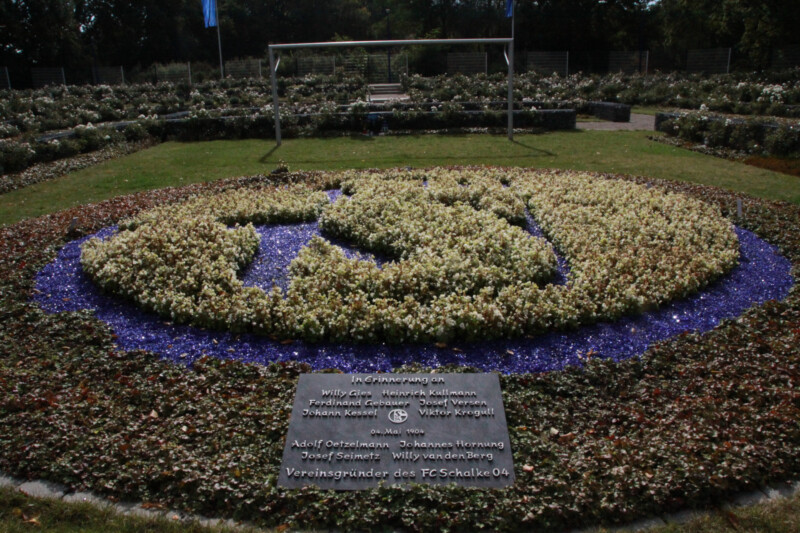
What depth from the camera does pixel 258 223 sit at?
8938 mm

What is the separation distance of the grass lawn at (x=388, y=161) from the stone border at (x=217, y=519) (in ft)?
25.1

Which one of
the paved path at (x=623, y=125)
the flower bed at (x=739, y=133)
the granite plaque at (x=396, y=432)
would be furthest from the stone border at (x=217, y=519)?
the paved path at (x=623, y=125)

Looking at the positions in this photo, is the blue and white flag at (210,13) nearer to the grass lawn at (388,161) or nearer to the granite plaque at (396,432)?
the grass lawn at (388,161)

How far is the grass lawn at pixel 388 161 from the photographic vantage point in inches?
460

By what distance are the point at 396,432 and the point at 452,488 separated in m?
0.51

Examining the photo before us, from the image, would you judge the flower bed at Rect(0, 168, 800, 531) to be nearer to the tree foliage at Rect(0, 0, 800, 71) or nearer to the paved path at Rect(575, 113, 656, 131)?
the paved path at Rect(575, 113, 656, 131)

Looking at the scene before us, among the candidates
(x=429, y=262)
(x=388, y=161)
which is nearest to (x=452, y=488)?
(x=429, y=262)

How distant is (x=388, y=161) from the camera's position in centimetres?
1438

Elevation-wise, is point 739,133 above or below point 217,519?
above

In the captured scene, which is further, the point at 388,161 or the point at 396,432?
the point at 388,161

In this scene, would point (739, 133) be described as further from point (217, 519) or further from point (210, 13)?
point (210, 13)

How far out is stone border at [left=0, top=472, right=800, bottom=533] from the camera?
338 cm

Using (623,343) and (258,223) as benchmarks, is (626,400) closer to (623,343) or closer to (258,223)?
(623,343)

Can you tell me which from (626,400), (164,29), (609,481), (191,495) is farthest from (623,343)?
(164,29)
